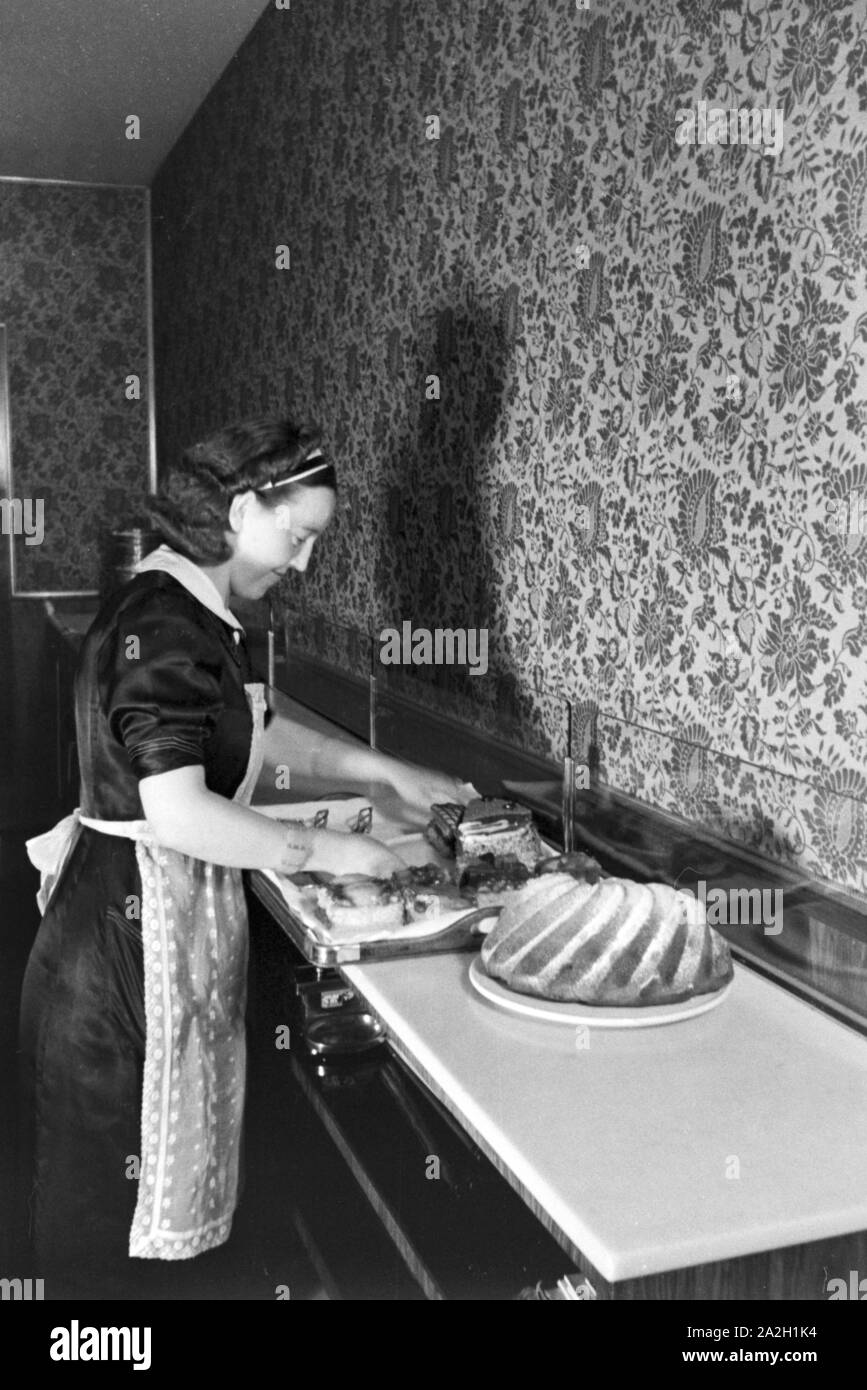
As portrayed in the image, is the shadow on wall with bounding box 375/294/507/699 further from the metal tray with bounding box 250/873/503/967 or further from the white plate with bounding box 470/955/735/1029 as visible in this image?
the white plate with bounding box 470/955/735/1029

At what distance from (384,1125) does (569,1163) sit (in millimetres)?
688

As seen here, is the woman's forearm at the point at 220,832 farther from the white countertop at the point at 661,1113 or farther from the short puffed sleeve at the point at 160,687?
the white countertop at the point at 661,1113

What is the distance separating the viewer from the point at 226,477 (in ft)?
5.60

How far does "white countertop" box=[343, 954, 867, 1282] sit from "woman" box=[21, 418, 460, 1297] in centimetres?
32

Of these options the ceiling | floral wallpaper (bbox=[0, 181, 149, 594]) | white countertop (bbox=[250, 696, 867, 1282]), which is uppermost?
the ceiling

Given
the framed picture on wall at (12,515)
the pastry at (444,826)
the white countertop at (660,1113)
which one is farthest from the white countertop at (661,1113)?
the framed picture on wall at (12,515)

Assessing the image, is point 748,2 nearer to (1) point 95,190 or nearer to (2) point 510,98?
(2) point 510,98

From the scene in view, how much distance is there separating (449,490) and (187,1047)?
1.27 m

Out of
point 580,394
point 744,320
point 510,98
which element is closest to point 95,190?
point 510,98

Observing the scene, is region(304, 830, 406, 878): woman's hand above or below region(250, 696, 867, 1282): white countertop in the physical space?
above

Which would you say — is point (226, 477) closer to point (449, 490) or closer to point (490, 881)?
point (490, 881)

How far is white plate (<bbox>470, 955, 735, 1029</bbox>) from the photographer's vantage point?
1.32m

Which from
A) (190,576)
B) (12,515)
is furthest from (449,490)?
(12,515)

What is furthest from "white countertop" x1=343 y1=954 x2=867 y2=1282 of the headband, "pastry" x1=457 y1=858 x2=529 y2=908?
the headband
